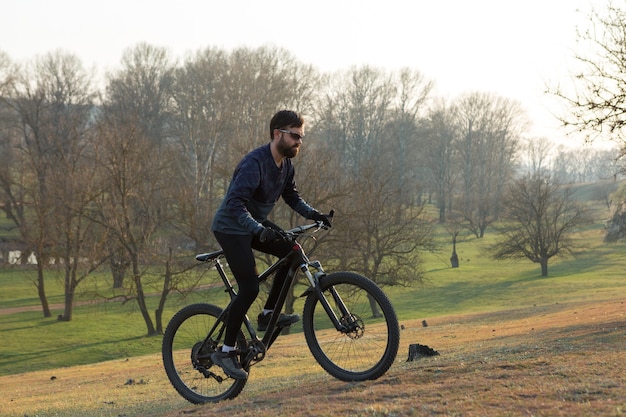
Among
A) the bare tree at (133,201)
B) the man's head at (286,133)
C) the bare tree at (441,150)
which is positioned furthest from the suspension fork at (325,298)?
the bare tree at (441,150)

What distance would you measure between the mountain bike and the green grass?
1504cm

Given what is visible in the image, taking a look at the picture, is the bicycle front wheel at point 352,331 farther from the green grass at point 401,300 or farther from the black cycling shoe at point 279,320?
the green grass at point 401,300

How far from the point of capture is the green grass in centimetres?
3538

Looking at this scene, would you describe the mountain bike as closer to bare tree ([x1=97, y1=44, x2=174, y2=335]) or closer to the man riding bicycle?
the man riding bicycle

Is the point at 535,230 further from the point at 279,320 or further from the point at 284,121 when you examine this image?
the point at 284,121

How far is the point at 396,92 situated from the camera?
95812 mm

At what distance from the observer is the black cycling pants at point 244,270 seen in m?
6.17

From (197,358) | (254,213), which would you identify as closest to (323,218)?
(254,213)

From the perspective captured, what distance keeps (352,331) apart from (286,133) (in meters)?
1.78

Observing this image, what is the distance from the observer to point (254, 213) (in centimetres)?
620

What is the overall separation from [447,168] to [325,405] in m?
106

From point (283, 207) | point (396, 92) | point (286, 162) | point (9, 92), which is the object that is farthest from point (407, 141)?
point (286, 162)

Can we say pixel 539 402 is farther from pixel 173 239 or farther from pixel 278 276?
pixel 173 239

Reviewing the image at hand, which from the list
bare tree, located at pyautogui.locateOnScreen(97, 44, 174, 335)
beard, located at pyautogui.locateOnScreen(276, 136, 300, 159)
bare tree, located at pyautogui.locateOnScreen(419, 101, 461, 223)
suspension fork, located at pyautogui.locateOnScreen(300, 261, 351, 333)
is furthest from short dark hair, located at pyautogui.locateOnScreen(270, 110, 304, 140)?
bare tree, located at pyautogui.locateOnScreen(419, 101, 461, 223)
